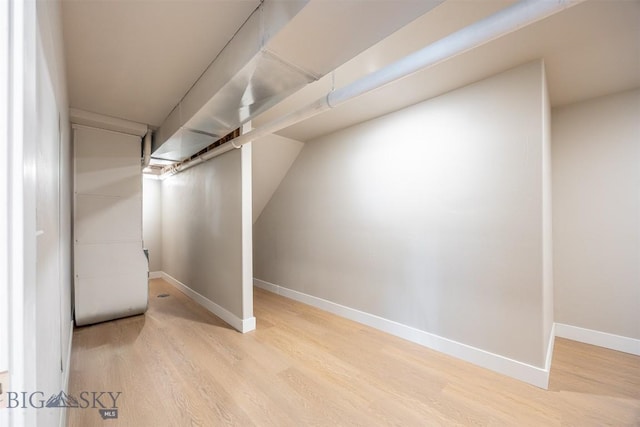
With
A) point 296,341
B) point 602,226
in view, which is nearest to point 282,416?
point 296,341

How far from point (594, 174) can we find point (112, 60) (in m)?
4.36

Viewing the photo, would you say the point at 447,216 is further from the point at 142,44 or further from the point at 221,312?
the point at 221,312

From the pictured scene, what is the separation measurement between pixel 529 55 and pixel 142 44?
106 inches

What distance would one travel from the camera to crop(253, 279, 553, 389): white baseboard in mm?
1902

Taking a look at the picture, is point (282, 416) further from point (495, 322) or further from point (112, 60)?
point (112, 60)

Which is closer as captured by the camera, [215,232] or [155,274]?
[215,232]

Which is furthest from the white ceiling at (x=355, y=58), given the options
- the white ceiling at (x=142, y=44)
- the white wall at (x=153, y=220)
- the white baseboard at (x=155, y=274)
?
the white baseboard at (x=155, y=274)

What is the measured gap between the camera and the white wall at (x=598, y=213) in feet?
7.63

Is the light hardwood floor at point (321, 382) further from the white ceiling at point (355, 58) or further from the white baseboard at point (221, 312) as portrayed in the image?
the white ceiling at point (355, 58)

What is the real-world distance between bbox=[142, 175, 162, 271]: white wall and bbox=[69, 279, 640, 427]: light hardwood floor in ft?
8.48

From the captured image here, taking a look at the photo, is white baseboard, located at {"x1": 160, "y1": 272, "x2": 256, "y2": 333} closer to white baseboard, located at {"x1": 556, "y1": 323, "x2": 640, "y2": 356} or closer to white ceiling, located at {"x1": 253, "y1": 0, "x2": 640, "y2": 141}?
white ceiling, located at {"x1": 253, "y1": 0, "x2": 640, "y2": 141}

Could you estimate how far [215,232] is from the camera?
11.0ft

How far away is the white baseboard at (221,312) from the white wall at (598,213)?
3.32m

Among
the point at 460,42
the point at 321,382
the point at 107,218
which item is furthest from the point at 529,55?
the point at 107,218
